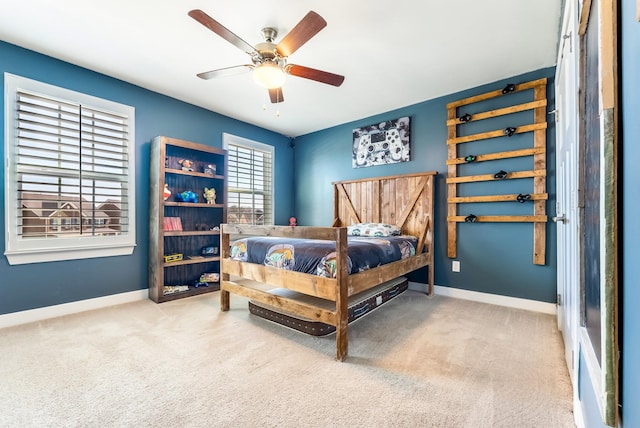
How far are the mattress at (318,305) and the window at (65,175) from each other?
1975 mm

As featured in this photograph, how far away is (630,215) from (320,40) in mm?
2580

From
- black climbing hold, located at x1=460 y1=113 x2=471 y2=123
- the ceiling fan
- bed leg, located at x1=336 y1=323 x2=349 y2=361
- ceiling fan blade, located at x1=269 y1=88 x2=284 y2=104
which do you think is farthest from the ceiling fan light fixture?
black climbing hold, located at x1=460 y1=113 x2=471 y2=123

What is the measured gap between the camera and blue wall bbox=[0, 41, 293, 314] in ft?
8.55

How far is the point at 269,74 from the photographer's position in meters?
2.27

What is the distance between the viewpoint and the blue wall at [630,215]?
0.53 metres

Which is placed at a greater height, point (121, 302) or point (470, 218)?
point (470, 218)

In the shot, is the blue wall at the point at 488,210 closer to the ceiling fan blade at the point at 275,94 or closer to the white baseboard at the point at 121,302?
the white baseboard at the point at 121,302

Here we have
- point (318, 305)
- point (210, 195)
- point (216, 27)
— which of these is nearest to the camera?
point (216, 27)

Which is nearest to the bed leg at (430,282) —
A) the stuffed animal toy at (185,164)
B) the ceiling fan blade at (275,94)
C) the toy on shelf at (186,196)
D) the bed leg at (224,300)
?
the bed leg at (224,300)

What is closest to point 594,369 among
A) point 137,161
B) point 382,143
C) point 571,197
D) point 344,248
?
point 571,197

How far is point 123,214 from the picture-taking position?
329cm

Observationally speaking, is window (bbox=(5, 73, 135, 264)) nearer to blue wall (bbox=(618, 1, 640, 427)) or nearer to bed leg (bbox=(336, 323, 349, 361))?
bed leg (bbox=(336, 323, 349, 361))

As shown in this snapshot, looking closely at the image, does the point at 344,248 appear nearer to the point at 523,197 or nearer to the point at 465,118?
the point at 523,197

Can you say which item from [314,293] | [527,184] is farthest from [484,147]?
[314,293]
